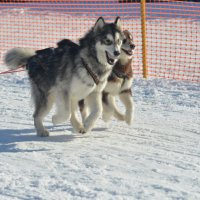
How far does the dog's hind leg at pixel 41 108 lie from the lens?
18.0 ft

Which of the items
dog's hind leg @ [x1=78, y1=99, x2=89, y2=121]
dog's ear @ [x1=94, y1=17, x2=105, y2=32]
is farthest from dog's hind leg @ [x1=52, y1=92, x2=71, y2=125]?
dog's ear @ [x1=94, y1=17, x2=105, y2=32]

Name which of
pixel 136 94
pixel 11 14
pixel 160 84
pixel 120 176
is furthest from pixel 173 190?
pixel 11 14

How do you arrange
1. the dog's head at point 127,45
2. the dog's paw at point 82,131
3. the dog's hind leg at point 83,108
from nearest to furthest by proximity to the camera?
the dog's paw at point 82,131 → the dog's head at point 127,45 → the dog's hind leg at point 83,108

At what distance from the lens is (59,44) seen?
18.0 feet

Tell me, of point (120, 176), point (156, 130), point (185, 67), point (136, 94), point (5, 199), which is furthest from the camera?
point (185, 67)

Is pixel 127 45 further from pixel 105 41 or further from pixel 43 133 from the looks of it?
pixel 43 133

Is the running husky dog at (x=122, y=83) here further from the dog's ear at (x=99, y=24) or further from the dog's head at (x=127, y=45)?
the dog's ear at (x=99, y=24)

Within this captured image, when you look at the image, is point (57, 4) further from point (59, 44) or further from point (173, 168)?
point (173, 168)

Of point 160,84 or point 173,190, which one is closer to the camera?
point 173,190

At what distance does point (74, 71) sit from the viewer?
17.0 ft

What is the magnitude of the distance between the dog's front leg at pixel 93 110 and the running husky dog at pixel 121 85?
0.18m

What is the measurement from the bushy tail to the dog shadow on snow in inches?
29.8

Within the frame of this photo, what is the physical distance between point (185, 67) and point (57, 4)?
11.2 m

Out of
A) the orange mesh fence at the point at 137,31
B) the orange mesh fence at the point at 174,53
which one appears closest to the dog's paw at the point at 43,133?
the orange mesh fence at the point at 137,31
